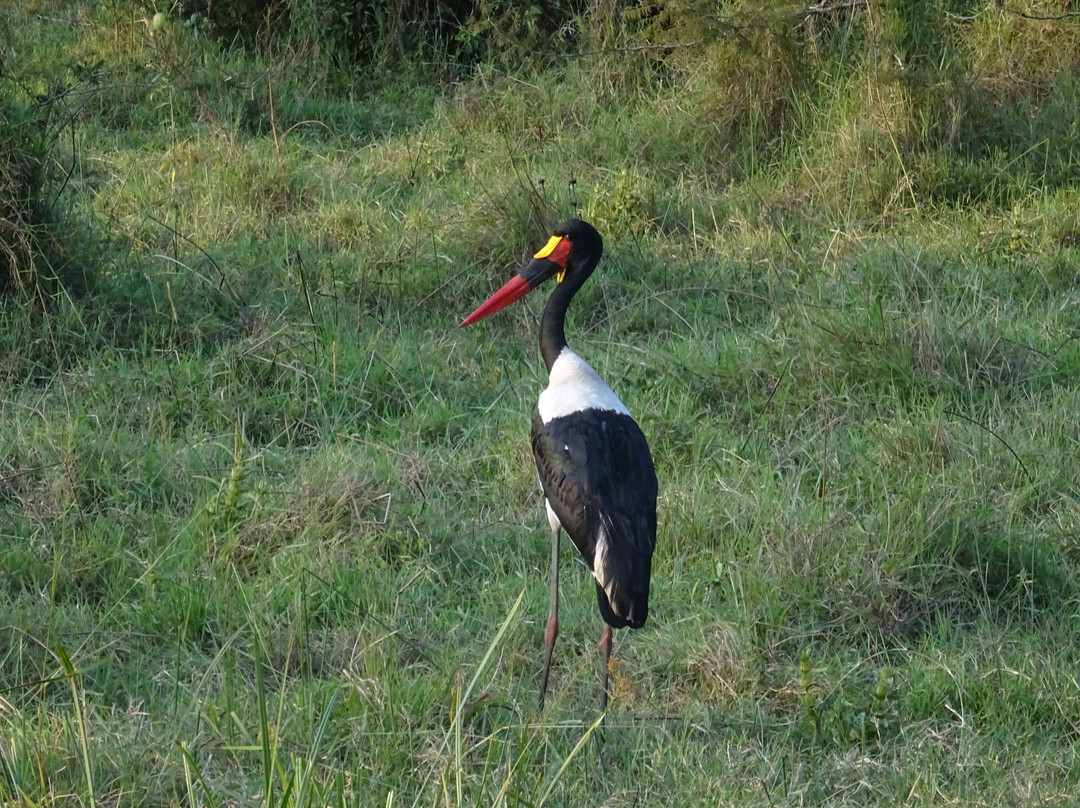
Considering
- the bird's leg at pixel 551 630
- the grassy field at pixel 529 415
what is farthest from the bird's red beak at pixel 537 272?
the bird's leg at pixel 551 630

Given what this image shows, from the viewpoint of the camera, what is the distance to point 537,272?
3.65 m

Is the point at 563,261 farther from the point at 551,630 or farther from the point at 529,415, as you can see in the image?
the point at 551,630

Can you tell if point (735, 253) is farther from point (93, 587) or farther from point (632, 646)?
point (93, 587)

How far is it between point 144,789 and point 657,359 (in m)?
2.27

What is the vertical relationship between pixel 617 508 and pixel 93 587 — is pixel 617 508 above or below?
above

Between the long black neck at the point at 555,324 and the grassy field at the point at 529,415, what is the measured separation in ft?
1.12

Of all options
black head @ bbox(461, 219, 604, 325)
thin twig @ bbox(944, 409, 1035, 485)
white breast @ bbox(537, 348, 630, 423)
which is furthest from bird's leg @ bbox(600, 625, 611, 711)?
thin twig @ bbox(944, 409, 1035, 485)

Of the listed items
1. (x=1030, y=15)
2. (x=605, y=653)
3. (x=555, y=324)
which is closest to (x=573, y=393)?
(x=555, y=324)

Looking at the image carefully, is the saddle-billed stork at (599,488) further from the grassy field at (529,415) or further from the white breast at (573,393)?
the grassy field at (529,415)

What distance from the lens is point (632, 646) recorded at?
3.01 meters

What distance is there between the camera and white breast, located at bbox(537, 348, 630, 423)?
10.5 ft

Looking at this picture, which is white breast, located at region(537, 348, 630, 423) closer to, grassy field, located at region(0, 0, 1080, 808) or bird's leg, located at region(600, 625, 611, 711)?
grassy field, located at region(0, 0, 1080, 808)

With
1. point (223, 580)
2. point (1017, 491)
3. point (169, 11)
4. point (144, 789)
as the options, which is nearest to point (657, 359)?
point (1017, 491)

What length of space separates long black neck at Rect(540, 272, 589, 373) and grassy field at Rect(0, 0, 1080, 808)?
341mm
